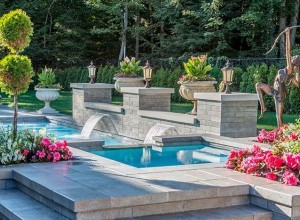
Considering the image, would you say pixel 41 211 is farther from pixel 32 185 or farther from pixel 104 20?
pixel 104 20

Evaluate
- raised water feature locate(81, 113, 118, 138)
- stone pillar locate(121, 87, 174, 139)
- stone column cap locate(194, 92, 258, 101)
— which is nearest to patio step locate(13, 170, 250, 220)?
stone column cap locate(194, 92, 258, 101)

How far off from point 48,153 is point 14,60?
1.55m

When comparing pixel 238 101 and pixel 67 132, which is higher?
pixel 238 101

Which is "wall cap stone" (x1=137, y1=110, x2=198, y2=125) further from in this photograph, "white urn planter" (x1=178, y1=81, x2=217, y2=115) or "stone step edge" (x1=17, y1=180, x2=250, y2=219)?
"stone step edge" (x1=17, y1=180, x2=250, y2=219)

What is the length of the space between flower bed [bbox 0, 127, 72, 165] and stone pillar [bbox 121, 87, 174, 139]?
6.21m

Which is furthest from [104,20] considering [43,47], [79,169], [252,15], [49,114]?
[79,169]

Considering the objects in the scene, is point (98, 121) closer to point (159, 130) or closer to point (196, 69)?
point (159, 130)

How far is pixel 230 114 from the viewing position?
11.7 meters

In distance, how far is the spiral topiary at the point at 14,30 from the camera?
8375 mm

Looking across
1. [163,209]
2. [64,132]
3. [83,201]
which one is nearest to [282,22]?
[64,132]

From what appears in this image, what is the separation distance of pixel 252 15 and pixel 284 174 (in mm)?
18956

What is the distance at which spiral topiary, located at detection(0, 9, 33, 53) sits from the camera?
8.38 meters

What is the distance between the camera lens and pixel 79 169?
23.3 ft

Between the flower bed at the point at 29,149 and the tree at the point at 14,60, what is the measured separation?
317 mm
